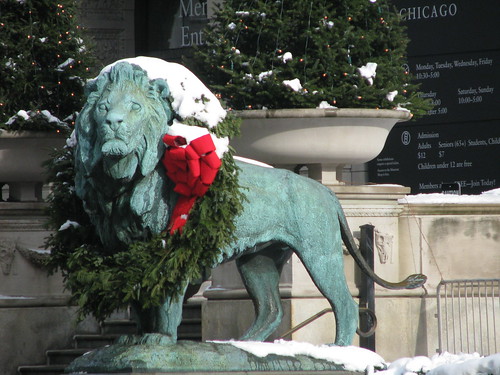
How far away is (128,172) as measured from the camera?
305 inches

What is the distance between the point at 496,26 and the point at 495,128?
109 centimetres

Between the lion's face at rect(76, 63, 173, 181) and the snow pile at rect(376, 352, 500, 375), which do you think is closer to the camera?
the snow pile at rect(376, 352, 500, 375)

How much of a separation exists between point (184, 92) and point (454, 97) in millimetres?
8337

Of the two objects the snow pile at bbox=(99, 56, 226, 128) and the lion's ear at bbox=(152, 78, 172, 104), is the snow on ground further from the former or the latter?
the lion's ear at bbox=(152, 78, 172, 104)

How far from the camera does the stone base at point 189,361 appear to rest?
7773 mm

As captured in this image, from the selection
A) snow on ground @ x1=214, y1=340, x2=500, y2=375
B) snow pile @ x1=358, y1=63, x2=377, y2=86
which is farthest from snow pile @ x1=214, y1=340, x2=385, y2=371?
snow pile @ x1=358, y1=63, x2=377, y2=86

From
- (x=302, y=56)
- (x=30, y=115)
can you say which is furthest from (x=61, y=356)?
(x=302, y=56)

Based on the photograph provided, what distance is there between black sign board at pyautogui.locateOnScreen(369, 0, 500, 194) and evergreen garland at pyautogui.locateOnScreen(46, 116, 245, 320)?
26.1 ft

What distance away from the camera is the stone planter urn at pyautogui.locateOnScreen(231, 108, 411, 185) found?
10773 mm

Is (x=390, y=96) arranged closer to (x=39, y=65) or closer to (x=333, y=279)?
(x=333, y=279)

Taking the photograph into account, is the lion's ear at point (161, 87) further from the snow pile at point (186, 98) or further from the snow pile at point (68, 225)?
the snow pile at point (68, 225)

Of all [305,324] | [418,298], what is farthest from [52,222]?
[418,298]

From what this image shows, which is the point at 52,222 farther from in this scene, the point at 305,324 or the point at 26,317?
the point at 26,317

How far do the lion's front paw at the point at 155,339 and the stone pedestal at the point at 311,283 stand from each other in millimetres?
2810
